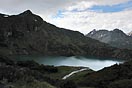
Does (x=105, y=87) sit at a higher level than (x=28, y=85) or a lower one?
lower

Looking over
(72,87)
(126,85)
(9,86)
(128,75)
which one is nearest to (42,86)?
(9,86)

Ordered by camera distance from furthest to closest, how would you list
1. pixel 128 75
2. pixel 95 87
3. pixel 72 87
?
pixel 128 75 < pixel 95 87 < pixel 72 87

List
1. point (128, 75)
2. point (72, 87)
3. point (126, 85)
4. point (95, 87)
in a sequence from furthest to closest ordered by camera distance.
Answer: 1. point (128, 75)
2. point (95, 87)
3. point (126, 85)
4. point (72, 87)

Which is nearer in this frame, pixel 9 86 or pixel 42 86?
pixel 9 86

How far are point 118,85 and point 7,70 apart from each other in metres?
33.6

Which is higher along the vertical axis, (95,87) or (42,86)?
(42,86)

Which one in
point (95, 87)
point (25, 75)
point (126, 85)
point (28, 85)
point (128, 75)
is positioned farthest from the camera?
point (128, 75)

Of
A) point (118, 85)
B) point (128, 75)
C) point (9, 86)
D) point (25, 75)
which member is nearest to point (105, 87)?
point (118, 85)

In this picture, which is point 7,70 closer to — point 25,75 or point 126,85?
point 25,75

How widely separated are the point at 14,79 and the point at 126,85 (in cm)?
3392

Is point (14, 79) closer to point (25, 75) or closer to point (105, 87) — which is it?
point (25, 75)

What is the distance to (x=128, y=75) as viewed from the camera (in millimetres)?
86875

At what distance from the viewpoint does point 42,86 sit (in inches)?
1708

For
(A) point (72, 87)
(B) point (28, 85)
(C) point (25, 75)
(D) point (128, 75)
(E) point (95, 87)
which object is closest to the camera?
(B) point (28, 85)
